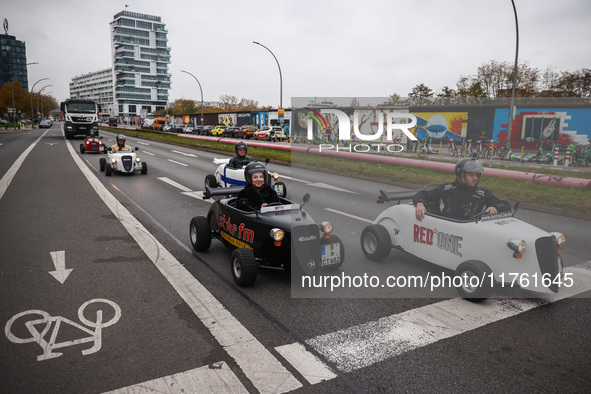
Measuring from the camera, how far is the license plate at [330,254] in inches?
206

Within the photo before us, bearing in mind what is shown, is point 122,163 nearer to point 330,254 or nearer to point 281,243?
point 281,243

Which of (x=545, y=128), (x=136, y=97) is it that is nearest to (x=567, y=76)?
(x=545, y=128)

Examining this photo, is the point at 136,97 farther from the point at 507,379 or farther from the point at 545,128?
the point at 507,379

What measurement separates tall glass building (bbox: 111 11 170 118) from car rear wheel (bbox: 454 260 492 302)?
175549mm

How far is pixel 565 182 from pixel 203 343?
13.0 meters

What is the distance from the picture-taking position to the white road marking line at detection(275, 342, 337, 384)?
3.35m

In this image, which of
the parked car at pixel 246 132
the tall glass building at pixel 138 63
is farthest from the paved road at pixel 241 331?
the tall glass building at pixel 138 63

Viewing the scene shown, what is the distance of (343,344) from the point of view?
3850 mm

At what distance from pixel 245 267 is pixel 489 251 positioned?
9.37 ft

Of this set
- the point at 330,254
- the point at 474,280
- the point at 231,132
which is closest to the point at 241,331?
the point at 330,254

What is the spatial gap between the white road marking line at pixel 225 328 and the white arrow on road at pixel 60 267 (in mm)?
1138

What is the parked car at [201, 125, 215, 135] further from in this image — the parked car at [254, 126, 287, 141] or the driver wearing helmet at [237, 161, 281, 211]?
the driver wearing helmet at [237, 161, 281, 211]

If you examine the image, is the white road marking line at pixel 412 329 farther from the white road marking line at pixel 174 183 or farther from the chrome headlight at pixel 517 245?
the white road marking line at pixel 174 183

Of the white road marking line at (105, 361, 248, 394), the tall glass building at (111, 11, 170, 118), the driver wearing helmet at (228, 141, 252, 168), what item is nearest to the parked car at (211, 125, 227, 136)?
the driver wearing helmet at (228, 141, 252, 168)
